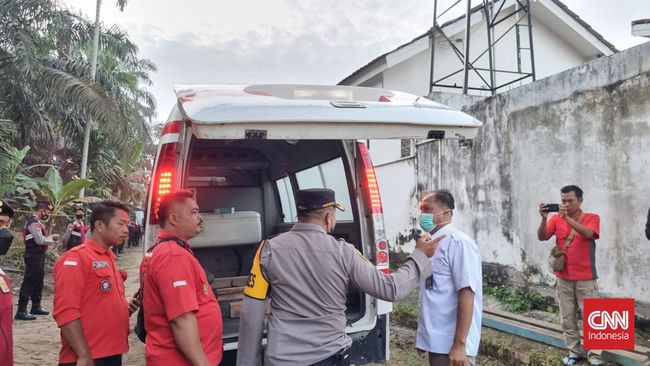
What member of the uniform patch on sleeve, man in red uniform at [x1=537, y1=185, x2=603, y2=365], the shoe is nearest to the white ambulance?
the uniform patch on sleeve

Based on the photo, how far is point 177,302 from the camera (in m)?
2.18

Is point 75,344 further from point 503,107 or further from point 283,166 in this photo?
point 503,107

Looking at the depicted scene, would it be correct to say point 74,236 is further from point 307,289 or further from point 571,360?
point 571,360

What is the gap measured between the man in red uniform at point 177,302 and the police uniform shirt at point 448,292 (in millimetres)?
1161

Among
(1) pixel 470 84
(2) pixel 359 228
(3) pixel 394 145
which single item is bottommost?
(2) pixel 359 228

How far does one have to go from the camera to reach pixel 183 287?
7.27 ft

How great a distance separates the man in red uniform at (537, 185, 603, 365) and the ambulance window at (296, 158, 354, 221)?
205 centimetres

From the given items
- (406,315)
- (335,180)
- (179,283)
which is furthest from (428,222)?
(406,315)

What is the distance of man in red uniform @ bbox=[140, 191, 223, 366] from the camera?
218 centimetres

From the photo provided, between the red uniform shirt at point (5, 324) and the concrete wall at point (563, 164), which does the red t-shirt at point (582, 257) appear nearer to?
the concrete wall at point (563, 164)

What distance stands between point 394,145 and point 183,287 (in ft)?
31.5

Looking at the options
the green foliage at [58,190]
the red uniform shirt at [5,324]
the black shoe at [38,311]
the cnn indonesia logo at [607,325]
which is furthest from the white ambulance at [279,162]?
the green foliage at [58,190]

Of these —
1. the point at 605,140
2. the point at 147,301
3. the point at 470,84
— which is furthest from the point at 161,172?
the point at 470,84

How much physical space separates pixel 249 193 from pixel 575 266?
3.25 metres
